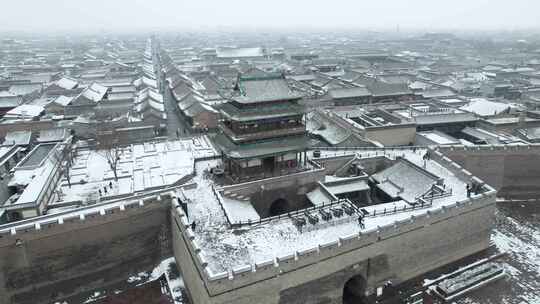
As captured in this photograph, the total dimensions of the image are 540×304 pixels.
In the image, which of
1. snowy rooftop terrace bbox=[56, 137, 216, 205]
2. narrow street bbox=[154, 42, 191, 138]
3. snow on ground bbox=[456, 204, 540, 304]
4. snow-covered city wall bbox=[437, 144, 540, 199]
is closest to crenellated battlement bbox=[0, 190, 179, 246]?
snowy rooftop terrace bbox=[56, 137, 216, 205]

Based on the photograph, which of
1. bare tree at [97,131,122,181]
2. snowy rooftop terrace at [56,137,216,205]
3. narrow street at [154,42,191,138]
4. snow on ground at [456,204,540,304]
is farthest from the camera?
narrow street at [154,42,191,138]

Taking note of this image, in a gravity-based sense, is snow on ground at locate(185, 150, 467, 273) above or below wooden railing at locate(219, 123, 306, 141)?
below

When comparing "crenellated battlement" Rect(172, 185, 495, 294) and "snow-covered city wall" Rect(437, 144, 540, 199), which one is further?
"snow-covered city wall" Rect(437, 144, 540, 199)

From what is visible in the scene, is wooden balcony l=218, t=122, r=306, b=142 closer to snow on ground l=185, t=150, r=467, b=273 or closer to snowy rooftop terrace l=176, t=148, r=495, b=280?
snowy rooftop terrace l=176, t=148, r=495, b=280

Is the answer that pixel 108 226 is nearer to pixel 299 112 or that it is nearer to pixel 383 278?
pixel 299 112

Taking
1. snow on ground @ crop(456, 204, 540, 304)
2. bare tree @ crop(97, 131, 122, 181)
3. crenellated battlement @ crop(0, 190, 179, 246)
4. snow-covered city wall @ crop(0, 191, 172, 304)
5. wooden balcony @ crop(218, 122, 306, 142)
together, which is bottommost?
snow on ground @ crop(456, 204, 540, 304)

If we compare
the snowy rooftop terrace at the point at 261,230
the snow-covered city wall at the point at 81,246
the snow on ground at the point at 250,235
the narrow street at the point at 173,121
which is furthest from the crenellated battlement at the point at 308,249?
the narrow street at the point at 173,121

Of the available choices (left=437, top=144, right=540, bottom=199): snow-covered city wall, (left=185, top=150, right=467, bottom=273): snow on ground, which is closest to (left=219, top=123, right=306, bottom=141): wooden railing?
(left=185, top=150, right=467, bottom=273): snow on ground

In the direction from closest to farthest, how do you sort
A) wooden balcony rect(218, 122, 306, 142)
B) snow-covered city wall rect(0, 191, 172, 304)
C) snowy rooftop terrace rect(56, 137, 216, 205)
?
snow-covered city wall rect(0, 191, 172, 304) < wooden balcony rect(218, 122, 306, 142) < snowy rooftop terrace rect(56, 137, 216, 205)
